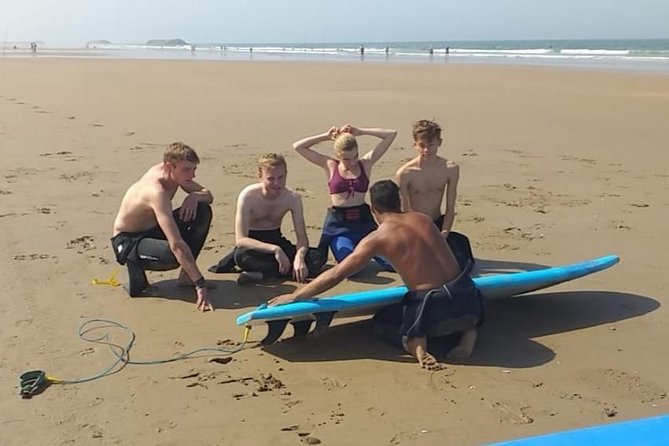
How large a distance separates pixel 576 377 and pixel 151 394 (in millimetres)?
2073

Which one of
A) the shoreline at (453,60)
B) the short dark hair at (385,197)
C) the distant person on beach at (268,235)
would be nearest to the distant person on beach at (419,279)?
the short dark hair at (385,197)

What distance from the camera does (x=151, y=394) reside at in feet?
11.8

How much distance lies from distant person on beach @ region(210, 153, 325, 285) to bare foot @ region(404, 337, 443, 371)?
1279 millimetres

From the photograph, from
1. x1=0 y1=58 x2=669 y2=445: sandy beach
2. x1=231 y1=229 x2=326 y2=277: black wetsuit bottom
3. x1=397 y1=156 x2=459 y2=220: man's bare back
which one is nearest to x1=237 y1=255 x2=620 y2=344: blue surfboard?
x1=0 y1=58 x2=669 y2=445: sandy beach

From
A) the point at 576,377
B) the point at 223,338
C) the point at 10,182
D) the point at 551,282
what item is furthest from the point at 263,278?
the point at 10,182

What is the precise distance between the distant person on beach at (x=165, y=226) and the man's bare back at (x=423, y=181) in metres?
1.42

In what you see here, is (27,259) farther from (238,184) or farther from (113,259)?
(238,184)

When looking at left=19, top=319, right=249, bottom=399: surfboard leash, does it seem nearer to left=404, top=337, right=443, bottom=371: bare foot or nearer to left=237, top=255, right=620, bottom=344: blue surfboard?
left=237, top=255, right=620, bottom=344: blue surfboard

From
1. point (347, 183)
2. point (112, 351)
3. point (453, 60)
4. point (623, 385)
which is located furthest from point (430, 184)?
point (453, 60)

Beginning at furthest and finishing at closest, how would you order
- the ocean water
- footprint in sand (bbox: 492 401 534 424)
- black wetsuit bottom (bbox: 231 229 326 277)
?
the ocean water → black wetsuit bottom (bbox: 231 229 326 277) → footprint in sand (bbox: 492 401 534 424)

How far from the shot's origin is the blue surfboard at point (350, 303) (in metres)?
3.98

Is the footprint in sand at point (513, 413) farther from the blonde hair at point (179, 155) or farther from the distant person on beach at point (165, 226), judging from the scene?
the blonde hair at point (179, 155)

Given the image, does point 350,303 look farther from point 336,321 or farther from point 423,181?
point 423,181

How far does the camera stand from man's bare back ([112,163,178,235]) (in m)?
4.91
